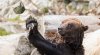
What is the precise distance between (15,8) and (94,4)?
1008 cm

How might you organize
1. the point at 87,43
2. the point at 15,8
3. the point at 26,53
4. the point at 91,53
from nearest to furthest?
the point at 26,53
the point at 91,53
the point at 87,43
the point at 15,8

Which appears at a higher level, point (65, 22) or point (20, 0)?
point (65, 22)

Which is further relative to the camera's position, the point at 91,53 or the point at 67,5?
the point at 67,5

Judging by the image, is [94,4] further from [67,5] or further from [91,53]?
[91,53]

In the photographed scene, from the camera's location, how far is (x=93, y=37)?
546 cm

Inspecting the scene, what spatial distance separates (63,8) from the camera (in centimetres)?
3375

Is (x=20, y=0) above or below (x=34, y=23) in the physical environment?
below

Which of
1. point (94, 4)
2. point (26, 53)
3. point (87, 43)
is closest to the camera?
point (26, 53)

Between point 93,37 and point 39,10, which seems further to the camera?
point 39,10

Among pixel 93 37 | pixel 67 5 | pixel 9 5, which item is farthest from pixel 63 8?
pixel 93 37

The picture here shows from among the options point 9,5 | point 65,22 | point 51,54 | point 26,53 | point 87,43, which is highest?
point 65,22

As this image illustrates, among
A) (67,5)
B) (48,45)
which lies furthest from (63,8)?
(48,45)

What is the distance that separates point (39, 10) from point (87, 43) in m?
27.8

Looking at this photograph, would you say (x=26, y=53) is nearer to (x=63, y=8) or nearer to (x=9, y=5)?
(x=63, y=8)
